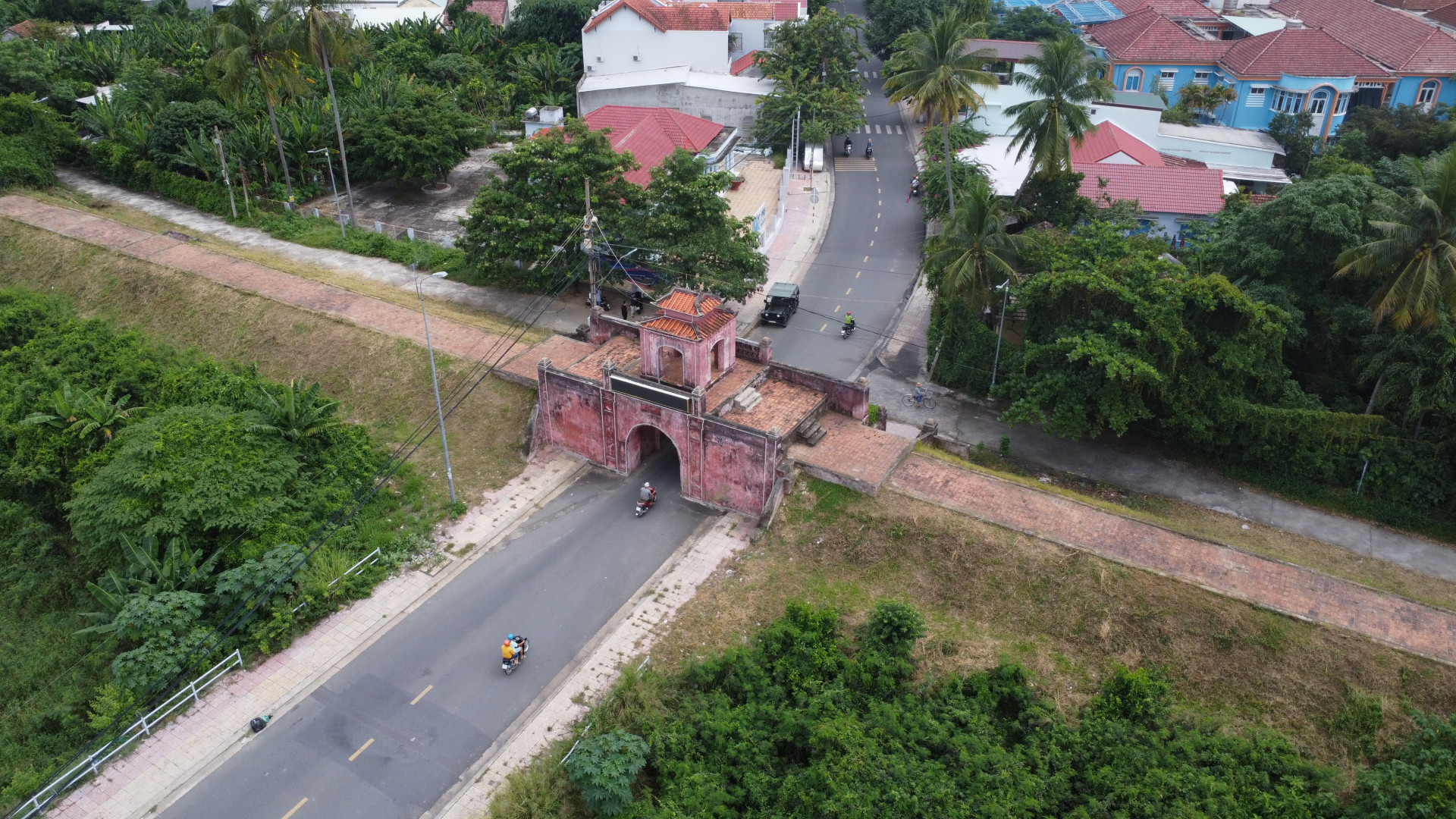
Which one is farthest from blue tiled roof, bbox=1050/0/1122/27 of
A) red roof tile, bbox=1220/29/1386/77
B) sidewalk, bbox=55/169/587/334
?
sidewalk, bbox=55/169/587/334

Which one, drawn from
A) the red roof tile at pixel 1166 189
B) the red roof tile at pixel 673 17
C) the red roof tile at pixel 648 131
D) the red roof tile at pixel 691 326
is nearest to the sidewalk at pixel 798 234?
the red roof tile at pixel 648 131

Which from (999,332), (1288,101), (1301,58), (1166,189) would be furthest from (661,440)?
(1301,58)

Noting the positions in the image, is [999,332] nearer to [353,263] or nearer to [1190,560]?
[1190,560]

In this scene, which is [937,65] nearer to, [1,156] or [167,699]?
[167,699]

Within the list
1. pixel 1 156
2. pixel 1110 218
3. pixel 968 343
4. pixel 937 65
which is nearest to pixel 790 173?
pixel 937 65

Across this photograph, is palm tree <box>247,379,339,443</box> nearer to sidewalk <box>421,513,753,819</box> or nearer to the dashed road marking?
the dashed road marking

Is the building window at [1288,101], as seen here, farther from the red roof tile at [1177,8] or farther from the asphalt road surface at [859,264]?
the asphalt road surface at [859,264]

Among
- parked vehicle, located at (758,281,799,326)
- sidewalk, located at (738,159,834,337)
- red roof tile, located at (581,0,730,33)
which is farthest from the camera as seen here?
red roof tile, located at (581,0,730,33)
